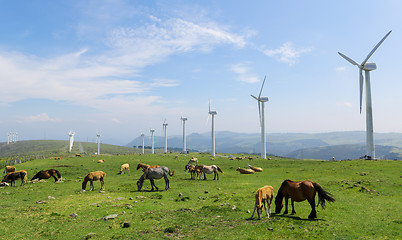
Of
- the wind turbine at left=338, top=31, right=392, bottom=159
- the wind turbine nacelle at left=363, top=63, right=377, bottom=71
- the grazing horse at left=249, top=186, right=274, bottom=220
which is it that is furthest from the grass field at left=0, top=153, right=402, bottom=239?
the wind turbine nacelle at left=363, top=63, right=377, bottom=71

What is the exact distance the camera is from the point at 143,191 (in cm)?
2534

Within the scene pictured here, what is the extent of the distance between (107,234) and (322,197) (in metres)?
12.4

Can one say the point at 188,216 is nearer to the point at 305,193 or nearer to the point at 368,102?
the point at 305,193

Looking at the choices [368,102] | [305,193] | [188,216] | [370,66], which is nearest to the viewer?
[305,193]

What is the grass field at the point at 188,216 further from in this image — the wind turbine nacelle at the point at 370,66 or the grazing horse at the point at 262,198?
the wind turbine nacelle at the point at 370,66

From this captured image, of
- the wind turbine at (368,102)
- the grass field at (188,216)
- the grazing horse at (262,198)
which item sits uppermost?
the wind turbine at (368,102)

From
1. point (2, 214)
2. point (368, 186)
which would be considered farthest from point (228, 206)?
point (368, 186)

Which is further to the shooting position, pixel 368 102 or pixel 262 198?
pixel 368 102

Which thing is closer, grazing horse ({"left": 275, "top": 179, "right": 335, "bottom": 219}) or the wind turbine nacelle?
grazing horse ({"left": 275, "top": 179, "right": 335, "bottom": 219})

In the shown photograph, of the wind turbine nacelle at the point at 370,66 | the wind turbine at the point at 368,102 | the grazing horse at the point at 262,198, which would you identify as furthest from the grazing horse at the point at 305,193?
the wind turbine nacelle at the point at 370,66

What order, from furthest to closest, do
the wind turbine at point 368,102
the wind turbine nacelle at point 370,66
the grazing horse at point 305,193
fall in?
the wind turbine nacelle at point 370,66
the wind turbine at point 368,102
the grazing horse at point 305,193

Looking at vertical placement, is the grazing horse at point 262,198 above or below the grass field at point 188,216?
above

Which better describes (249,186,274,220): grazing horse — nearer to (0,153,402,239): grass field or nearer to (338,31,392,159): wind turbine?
(0,153,402,239): grass field

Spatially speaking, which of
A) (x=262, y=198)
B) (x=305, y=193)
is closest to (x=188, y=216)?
(x=262, y=198)
